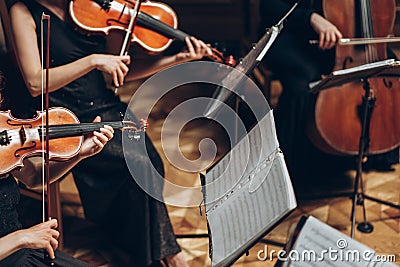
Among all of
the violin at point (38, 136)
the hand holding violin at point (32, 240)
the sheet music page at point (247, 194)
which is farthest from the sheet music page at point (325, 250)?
the violin at point (38, 136)

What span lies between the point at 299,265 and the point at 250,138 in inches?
14.0

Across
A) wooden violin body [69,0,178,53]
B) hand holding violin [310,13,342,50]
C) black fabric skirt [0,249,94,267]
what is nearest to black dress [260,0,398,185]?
hand holding violin [310,13,342,50]

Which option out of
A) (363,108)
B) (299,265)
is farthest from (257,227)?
(363,108)

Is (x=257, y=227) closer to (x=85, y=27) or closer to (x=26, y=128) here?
(x=26, y=128)

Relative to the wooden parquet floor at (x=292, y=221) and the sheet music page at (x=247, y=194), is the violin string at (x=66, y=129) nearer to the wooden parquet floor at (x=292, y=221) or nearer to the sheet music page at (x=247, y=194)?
the sheet music page at (x=247, y=194)

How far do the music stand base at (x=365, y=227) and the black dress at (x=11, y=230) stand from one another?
1.04 meters

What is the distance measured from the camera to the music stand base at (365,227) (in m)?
1.97

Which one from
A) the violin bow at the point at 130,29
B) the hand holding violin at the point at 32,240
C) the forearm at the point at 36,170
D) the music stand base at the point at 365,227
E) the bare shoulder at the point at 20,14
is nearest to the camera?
the hand holding violin at the point at 32,240

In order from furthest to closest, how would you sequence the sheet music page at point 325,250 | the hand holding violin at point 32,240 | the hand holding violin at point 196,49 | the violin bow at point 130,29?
the hand holding violin at point 196,49
the violin bow at point 130,29
the hand holding violin at point 32,240
the sheet music page at point 325,250

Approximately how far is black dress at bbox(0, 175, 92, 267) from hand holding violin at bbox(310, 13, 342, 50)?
1057 mm

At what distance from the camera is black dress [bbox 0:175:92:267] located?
1286 mm

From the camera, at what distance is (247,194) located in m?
1.13

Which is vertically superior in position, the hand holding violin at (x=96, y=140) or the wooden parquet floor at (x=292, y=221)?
the hand holding violin at (x=96, y=140)

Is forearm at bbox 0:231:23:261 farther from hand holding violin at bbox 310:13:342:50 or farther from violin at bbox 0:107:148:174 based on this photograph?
hand holding violin at bbox 310:13:342:50
